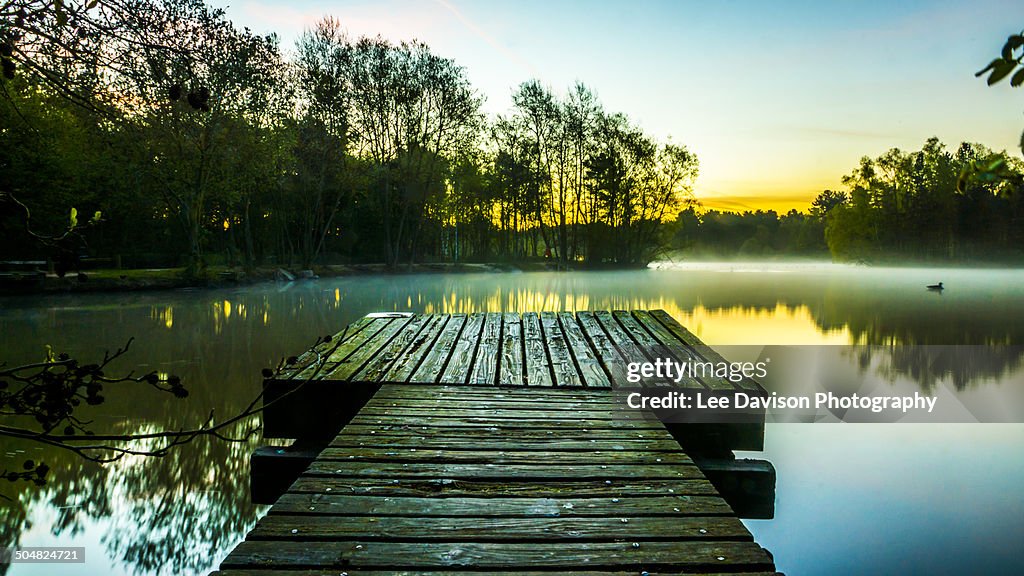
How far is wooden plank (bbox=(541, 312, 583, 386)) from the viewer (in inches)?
172

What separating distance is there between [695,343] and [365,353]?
2.82 metres

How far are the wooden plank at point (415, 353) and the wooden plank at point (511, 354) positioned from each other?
645 millimetres

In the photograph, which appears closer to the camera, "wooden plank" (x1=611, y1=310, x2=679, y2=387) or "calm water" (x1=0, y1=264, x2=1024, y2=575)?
"calm water" (x1=0, y1=264, x2=1024, y2=575)

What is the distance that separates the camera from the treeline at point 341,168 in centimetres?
1984

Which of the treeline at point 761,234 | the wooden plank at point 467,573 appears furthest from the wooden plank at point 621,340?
the treeline at point 761,234

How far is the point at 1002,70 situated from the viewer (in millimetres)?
916

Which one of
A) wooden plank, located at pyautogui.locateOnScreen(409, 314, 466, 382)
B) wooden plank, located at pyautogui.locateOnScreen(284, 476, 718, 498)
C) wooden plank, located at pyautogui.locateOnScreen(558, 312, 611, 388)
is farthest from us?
wooden plank, located at pyautogui.locateOnScreen(409, 314, 466, 382)

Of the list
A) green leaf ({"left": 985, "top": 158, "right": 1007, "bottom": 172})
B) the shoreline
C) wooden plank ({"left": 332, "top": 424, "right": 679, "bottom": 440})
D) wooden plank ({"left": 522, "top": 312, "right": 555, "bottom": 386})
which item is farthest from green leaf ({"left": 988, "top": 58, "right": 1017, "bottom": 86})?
the shoreline

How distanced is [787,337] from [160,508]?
35.9ft

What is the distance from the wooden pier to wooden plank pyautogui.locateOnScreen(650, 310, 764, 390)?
108mm
